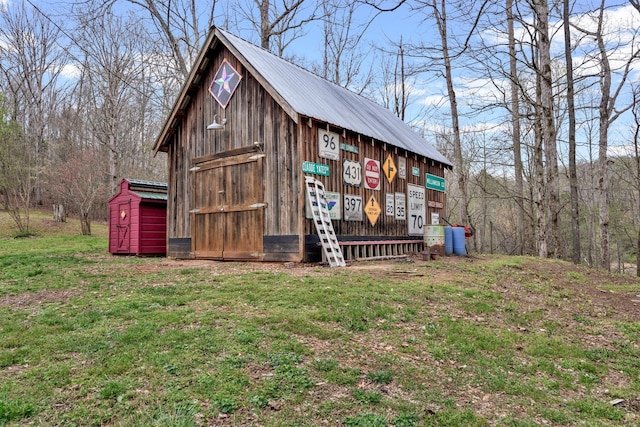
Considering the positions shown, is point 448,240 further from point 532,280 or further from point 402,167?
point 532,280

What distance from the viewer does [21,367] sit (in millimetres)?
4137

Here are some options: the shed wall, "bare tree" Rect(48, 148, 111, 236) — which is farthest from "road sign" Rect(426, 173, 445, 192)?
"bare tree" Rect(48, 148, 111, 236)

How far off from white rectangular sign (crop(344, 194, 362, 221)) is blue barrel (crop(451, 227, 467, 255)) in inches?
192

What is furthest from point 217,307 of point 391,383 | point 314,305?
point 391,383

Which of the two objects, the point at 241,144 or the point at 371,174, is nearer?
the point at 241,144

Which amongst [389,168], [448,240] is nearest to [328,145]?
[389,168]

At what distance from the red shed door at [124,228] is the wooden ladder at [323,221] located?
27.4ft

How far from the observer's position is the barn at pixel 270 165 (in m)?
11.1

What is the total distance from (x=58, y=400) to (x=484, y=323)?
523 cm

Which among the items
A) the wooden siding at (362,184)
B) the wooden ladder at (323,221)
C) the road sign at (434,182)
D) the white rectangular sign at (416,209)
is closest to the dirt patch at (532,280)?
the wooden ladder at (323,221)

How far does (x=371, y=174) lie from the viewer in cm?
1338

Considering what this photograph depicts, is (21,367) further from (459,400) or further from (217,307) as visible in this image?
(459,400)

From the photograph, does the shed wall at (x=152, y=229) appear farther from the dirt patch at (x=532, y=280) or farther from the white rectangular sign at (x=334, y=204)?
the white rectangular sign at (x=334, y=204)

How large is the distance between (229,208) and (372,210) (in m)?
4.47
